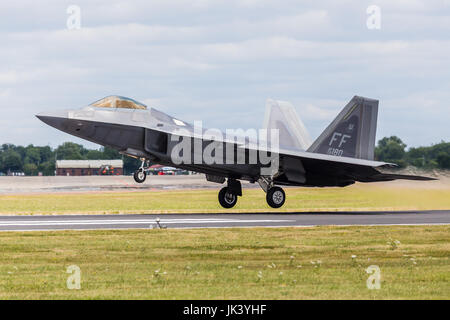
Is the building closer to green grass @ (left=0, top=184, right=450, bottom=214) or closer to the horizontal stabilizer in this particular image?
green grass @ (left=0, top=184, right=450, bottom=214)

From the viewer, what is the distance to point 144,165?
71.2 feet

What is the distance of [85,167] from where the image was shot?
111 metres

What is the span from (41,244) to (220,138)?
10.6 meters

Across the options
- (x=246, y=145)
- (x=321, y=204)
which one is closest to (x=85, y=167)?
(x=321, y=204)

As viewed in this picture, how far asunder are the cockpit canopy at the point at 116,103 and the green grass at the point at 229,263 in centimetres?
689

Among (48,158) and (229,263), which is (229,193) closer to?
(229,263)

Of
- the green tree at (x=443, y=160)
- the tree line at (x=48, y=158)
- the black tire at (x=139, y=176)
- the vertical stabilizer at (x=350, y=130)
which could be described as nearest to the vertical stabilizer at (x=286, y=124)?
the vertical stabilizer at (x=350, y=130)

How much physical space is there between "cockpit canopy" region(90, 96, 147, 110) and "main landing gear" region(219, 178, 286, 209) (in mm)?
4765

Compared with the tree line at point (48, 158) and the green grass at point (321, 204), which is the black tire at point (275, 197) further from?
the tree line at point (48, 158)

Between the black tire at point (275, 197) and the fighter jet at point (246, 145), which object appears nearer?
the fighter jet at point (246, 145)

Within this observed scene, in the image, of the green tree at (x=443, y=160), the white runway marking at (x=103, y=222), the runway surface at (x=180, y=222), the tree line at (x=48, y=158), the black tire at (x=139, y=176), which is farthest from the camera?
the tree line at (x=48, y=158)

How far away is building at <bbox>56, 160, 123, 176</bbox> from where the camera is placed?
108125 mm

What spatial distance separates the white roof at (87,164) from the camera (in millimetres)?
109000

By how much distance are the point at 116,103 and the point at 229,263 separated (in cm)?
1165
